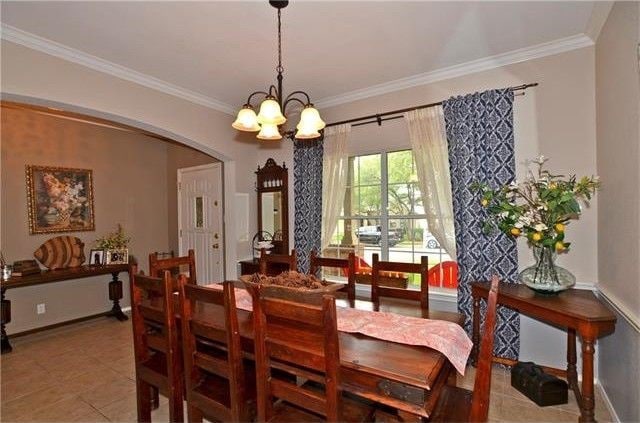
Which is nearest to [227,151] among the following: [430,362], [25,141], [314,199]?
[314,199]

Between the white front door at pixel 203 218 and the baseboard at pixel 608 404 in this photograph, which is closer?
the baseboard at pixel 608 404

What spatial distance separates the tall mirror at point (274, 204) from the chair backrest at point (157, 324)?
2.20 m

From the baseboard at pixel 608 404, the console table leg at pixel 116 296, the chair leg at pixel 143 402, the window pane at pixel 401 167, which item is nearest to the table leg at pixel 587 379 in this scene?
the baseboard at pixel 608 404

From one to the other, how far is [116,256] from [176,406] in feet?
10.9

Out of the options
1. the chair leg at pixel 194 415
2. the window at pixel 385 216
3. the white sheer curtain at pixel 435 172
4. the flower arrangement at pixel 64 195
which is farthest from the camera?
the flower arrangement at pixel 64 195

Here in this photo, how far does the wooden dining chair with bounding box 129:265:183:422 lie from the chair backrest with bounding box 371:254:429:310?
1.34m

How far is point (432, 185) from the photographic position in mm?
3137

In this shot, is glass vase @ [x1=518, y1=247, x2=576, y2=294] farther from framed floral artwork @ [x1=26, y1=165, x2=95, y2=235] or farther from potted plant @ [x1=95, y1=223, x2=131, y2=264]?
framed floral artwork @ [x1=26, y1=165, x2=95, y2=235]

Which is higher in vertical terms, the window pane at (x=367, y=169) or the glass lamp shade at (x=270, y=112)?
the glass lamp shade at (x=270, y=112)

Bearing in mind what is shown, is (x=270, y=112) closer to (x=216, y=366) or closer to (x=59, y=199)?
(x=216, y=366)

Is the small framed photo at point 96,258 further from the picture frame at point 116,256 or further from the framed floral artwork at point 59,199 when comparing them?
the framed floral artwork at point 59,199

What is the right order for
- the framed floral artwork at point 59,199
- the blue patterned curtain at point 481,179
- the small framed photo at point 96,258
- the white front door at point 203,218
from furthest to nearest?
the white front door at point 203,218 < the small framed photo at point 96,258 < the framed floral artwork at point 59,199 < the blue patterned curtain at point 481,179

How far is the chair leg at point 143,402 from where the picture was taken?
2.06 m

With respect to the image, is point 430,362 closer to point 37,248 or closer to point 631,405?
point 631,405
